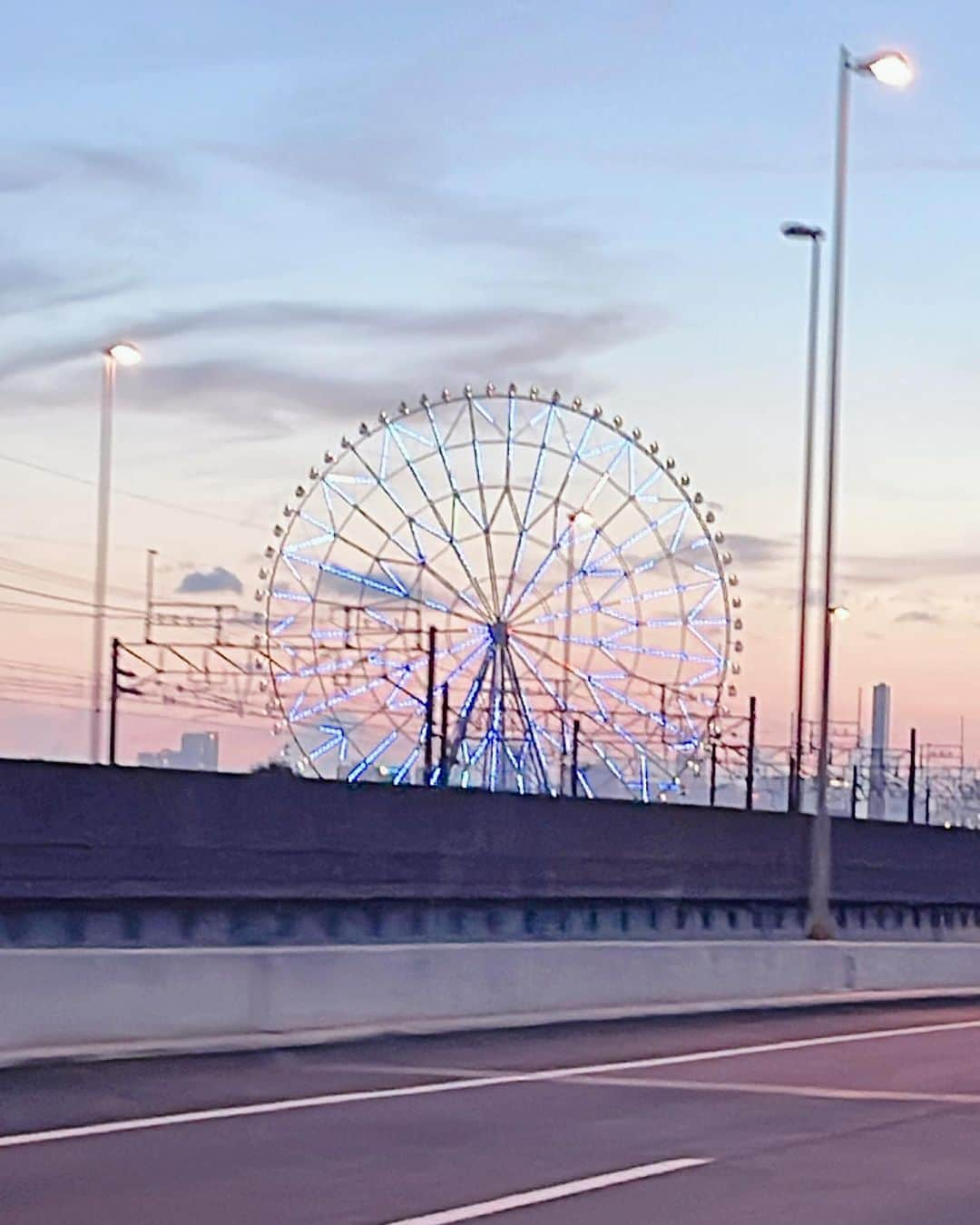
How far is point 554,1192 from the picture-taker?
11.6m

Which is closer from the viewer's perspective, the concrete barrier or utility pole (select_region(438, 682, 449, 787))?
the concrete barrier

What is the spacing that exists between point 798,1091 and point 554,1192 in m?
5.40

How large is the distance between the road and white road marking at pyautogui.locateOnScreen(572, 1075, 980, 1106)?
0.14 feet

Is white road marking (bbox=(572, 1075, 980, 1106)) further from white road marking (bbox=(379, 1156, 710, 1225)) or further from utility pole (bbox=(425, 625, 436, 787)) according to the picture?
utility pole (bbox=(425, 625, 436, 787))

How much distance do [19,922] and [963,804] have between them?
209 feet

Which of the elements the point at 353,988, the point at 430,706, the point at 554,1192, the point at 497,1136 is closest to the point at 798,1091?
the point at 497,1136

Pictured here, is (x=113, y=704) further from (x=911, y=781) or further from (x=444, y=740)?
(x=911, y=781)

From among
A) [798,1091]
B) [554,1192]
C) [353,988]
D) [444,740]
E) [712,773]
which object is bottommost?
[798,1091]

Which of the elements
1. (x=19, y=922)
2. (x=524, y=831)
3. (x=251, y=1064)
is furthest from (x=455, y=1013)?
(x=524, y=831)

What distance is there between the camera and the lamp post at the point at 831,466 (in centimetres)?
2998

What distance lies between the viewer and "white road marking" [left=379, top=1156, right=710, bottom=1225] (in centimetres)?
1075

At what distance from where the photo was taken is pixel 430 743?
4659 cm

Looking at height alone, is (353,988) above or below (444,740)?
below

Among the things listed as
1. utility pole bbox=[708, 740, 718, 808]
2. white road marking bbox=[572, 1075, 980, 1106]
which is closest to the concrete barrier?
white road marking bbox=[572, 1075, 980, 1106]
